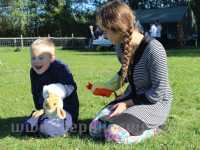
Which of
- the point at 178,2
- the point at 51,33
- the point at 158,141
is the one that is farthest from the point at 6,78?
the point at 178,2

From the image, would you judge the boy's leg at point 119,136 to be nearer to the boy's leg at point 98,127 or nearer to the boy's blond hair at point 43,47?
the boy's leg at point 98,127

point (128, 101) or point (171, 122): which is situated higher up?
point (128, 101)

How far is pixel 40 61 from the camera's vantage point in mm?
5602

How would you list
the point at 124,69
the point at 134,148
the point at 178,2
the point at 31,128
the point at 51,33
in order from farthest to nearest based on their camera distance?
the point at 178,2 < the point at 51,33 < the point at 31,128 < the point at 124,69 < the point at 134,148

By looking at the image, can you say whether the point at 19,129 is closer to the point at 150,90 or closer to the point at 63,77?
Result: the point at 63,77

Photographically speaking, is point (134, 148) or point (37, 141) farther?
point (37, 141)

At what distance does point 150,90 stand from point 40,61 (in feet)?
4.07

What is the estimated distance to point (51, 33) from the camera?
50.6m

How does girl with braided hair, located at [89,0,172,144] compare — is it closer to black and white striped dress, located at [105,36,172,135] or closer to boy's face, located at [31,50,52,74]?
black and white striped dress, located at [105,36,172,135]

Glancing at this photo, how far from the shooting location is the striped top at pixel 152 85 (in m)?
5.20

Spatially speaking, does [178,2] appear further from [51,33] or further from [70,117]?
[70,117]

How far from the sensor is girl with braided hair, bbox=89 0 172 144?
508 centimetres

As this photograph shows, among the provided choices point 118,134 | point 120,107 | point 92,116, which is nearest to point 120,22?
point 120,107

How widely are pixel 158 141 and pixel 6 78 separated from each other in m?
7.48
